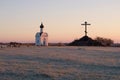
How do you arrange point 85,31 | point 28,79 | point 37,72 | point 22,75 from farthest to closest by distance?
point 85,31 → point 37,72 → point 22,75 → point 28,79

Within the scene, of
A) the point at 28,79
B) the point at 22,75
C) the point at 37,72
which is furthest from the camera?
the point at 37,72

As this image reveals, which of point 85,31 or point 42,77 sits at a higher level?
point 85,31

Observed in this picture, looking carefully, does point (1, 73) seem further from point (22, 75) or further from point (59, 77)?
point (59, 77)

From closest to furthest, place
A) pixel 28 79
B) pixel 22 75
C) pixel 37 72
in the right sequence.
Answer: pixel 28 79 → pixel 22 75 → pixel 37 72

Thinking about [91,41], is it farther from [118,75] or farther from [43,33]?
[118,75]

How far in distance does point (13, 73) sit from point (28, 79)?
2.11m

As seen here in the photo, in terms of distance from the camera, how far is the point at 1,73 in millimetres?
20328

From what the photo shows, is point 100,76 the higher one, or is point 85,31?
point 85,31

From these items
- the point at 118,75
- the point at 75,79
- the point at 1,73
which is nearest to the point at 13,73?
the point at 1,73

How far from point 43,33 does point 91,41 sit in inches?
504

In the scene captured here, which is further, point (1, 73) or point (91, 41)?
point (91, 41)

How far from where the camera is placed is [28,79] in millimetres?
18391

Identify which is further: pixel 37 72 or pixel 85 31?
pixel 85 31

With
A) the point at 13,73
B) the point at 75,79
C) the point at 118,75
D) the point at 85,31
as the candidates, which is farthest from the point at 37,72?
the point at 85,31
